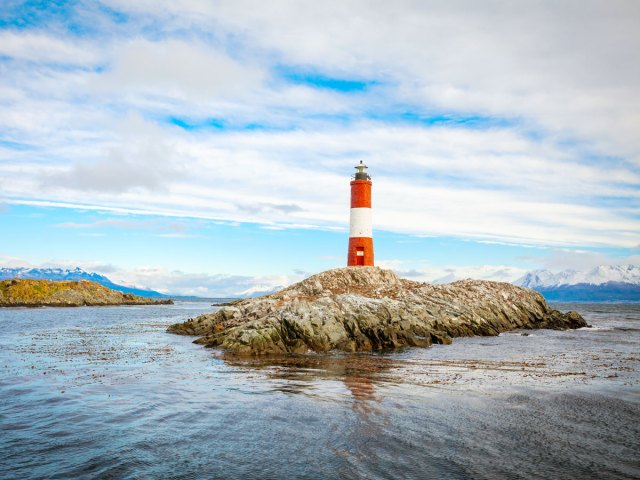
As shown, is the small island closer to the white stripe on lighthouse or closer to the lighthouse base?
the lighthouse base

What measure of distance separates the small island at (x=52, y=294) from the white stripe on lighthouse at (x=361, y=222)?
79.7 meters

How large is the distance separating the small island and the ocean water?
3573 inches

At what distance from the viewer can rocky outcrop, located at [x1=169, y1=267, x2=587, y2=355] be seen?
31.6 meters

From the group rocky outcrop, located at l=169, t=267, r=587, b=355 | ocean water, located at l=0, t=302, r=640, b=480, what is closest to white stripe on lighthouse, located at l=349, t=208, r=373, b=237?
rocky outcrop, located at l=169, t=267, r=587, b=355

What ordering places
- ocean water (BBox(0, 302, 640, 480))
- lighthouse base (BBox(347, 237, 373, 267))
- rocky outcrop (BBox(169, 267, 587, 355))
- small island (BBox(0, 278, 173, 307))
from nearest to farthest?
ocean water (BBox(0, 302, 640, 480)) < rocky outcrop (BBox(169, 267, 587, 355)) < lighthouse base (BBox(347, 237, 373, 267)) < small island (BBox(0, 278, 173, 307))

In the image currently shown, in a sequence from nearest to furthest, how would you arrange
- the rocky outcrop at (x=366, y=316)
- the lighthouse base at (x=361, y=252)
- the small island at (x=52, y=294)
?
the rocky outcrop at (x=366, y=316), the lighthouse base at (x=361, y=252), the small island at (x=52, y=294)

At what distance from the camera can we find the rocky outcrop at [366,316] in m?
31.6

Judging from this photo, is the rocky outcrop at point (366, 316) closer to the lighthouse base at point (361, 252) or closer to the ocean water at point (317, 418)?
the lighthouse base at point (361, 252)

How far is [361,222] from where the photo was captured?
5706 centimetres

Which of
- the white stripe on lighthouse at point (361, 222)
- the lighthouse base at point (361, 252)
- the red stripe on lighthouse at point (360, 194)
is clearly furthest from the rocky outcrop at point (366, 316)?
the red stripe on lighthouse at point (360, 194)

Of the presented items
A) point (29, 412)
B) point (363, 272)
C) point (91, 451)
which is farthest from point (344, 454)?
point (363, 272)

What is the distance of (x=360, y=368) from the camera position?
2433 centimetres

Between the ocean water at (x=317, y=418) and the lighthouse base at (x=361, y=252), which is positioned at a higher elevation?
the lighthouse base at (x=361, y=252)

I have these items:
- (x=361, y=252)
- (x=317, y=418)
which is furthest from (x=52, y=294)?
(x=317, y=418)
